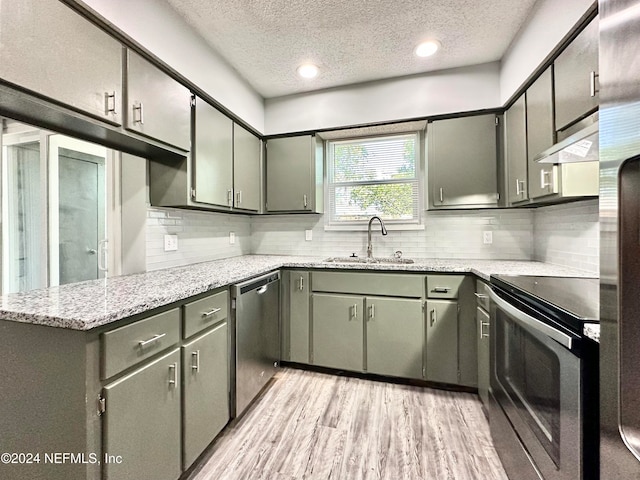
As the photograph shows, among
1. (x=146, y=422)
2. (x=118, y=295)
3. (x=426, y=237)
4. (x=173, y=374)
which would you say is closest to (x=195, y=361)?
(x=173, y=374)

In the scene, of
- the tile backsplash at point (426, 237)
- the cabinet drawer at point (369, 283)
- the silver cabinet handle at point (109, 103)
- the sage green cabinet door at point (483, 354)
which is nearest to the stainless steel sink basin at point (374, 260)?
the tile backsplash at point (426, 237)

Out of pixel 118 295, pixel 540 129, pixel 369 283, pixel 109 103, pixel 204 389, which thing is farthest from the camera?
pixel 369 283

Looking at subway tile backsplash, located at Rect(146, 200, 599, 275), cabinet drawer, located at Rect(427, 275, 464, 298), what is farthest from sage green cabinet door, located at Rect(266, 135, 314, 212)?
cabinet drawer, located at Rect(427, 275, 464, 298)

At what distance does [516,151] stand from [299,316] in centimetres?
218

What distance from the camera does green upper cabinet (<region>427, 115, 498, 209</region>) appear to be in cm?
252

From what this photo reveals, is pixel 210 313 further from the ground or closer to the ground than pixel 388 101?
closer to the ground

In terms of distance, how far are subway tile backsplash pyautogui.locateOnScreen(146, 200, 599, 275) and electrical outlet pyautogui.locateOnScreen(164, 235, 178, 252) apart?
32 mm

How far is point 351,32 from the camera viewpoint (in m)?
2.16

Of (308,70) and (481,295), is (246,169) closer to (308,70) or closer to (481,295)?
(308,70)

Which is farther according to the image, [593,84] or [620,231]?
[593,84]

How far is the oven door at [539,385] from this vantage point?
892 millimetres

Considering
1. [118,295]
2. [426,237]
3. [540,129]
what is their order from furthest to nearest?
[426,237]
[540,129]
[118,295]

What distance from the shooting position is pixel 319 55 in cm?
245

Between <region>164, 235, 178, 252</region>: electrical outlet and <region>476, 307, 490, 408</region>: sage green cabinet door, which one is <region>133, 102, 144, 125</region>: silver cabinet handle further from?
<region>476, 307, 490, 408</region>: sage green cabinet door
